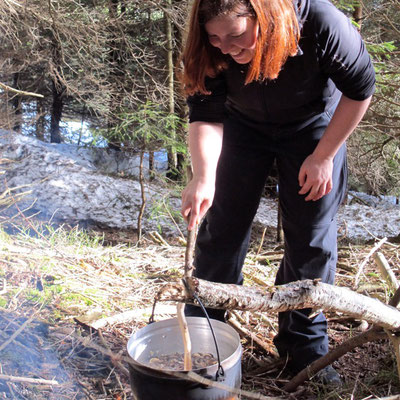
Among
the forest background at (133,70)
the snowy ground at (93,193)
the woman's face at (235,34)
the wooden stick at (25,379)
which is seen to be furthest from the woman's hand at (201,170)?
the snowy ground at (93,193)

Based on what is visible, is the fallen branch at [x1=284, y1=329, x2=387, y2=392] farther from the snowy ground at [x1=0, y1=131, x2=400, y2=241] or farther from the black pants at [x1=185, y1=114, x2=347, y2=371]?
the snowy ground at [x1=0, y1=131, x2=400, y2=241]

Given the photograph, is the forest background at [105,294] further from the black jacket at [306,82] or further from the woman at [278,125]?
the black jacket at [306,82]

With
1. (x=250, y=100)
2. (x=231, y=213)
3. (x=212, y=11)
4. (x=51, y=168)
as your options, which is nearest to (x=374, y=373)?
(x=231, y=213)

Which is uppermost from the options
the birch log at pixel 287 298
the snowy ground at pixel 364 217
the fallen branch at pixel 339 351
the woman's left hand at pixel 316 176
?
the woman's left hand at pixel 316 176

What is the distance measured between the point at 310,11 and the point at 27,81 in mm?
8269

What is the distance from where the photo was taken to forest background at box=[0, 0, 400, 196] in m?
4.69

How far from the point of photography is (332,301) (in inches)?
62.0

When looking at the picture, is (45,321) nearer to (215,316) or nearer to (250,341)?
(215,316)

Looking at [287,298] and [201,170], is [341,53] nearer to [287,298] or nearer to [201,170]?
[201,170]

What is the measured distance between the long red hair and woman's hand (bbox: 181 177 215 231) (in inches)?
18.0

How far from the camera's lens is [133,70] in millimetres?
7512

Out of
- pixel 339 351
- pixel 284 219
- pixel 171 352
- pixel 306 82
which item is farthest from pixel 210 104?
pixel 339 351

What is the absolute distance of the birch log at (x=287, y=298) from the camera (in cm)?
128

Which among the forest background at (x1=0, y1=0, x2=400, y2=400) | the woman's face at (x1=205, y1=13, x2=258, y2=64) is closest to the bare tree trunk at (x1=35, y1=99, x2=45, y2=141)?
the forest background at (x1=0, y1=0, x2=400, y2=400)
